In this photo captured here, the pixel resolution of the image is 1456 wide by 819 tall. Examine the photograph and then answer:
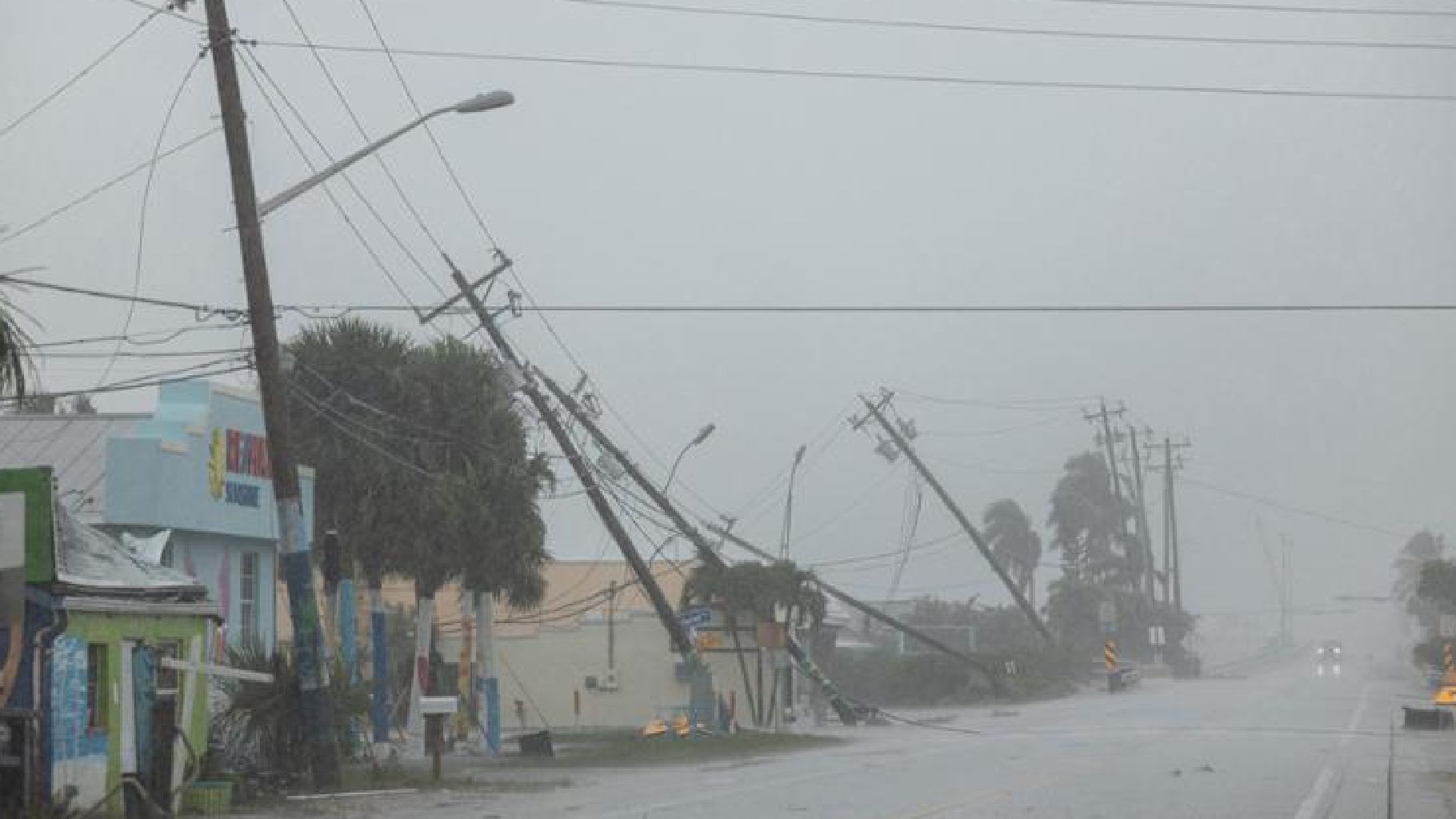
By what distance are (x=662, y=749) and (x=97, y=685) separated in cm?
1928

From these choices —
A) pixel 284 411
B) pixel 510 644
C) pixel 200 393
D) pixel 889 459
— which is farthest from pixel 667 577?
pixel 284 411

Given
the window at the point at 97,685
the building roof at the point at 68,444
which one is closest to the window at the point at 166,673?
the window at the point at 97,685

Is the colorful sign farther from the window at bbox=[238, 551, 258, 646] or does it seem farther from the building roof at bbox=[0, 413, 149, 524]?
the building roof at bbox=[0, 413, 149, 524]

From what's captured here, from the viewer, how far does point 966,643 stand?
309 feet

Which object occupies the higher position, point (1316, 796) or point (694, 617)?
point (694, 617)

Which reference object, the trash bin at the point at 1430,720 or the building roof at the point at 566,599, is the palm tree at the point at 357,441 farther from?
the trash bin at the point at 1430,720

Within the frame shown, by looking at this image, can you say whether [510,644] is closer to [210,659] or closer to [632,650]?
[632,650]

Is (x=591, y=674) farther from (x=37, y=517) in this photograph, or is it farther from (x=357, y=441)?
(x=37, y=517)

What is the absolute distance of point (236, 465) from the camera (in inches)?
1234

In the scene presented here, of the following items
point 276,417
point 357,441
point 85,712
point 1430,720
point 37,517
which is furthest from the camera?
point 1430,720

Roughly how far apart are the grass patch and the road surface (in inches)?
49.7

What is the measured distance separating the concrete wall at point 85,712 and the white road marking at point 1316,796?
1202 centimetres

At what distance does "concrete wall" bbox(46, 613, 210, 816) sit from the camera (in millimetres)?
18469

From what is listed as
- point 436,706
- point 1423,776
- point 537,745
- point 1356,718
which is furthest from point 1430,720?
point 436,706
